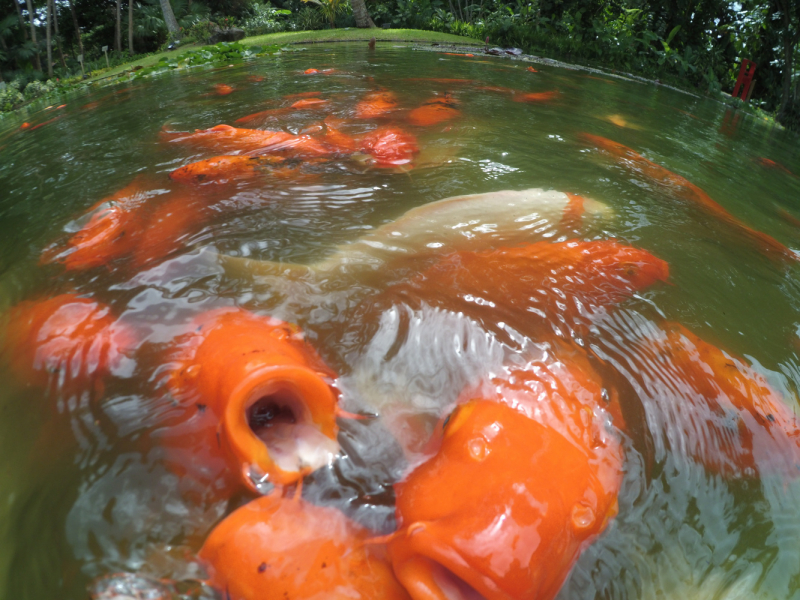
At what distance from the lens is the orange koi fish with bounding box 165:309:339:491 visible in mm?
1090

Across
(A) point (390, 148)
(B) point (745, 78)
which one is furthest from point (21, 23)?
(B) point (745, 78)

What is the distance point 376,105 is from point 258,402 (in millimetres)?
4355

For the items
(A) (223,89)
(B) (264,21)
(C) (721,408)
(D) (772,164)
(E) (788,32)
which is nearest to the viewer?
(C) (721,408)

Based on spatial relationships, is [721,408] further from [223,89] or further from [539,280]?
[223,89]

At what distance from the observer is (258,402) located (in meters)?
1.22

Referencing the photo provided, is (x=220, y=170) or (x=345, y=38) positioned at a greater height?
(x=345, y=38)

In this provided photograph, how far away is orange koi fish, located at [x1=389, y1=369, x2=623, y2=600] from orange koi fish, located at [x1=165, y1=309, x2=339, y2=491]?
0.28 metres

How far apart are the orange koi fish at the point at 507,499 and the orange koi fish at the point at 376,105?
3.89 m

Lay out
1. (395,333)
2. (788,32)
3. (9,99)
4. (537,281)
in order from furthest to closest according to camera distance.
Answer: (9,99) → (788,32) → (537,281) → (395,333)

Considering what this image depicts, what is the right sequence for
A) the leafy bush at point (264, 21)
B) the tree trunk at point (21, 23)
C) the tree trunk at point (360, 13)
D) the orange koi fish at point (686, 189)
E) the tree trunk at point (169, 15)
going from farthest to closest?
the leafy bush at point (264, 21), the tree trunk at point (360, 13), the tree trunk at point (21, 23), the tree trunk at point (169, 15), the orange koi fish at point (686, 189)

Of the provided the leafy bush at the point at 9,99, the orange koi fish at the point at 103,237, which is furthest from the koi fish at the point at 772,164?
the leafy bush at the point at 9,99

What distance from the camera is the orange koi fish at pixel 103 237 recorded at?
2082 mm

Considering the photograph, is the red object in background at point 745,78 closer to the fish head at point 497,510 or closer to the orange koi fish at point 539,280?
the orange koi fish at point 539,280

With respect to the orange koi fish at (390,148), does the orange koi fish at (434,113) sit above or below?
above
